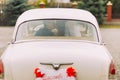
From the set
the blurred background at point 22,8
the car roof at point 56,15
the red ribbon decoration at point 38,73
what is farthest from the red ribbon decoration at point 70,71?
the blurred background at point 22,8

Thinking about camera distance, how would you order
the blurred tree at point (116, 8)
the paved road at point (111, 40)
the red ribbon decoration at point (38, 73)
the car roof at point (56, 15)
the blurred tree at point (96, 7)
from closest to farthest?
the red ribbon decoration at point (38, 73), the car roof at point (56, 15), the paved road at point (111, 40), the blurred tree at point (96, 7), the blurred tree at point (116, 8)

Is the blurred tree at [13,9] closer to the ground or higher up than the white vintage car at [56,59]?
closer to the ground

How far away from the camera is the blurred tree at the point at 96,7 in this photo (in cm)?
2506

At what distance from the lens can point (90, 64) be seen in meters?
6.38

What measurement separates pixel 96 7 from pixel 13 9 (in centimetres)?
467

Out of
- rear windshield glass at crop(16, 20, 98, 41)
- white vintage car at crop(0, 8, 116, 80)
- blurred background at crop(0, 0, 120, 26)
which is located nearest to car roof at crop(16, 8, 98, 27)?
rear windshield glass at crop(16, 20, 98, 41)

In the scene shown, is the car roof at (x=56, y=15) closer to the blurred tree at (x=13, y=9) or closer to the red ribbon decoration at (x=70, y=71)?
the red ribbon decoration at (x=70, y=71)

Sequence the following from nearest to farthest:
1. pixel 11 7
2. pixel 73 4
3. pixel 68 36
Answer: pixel 68 36
pixel 11 7
pixel 73 4

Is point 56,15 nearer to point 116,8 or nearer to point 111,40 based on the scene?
point 111,40

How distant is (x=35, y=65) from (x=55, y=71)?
292mm

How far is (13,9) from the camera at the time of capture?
24.3 metres

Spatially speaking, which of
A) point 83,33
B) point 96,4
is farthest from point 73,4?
point 83,33

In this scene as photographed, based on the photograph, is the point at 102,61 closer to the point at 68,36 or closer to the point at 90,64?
the point at 90,64

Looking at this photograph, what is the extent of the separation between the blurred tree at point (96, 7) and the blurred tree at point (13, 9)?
328cm
